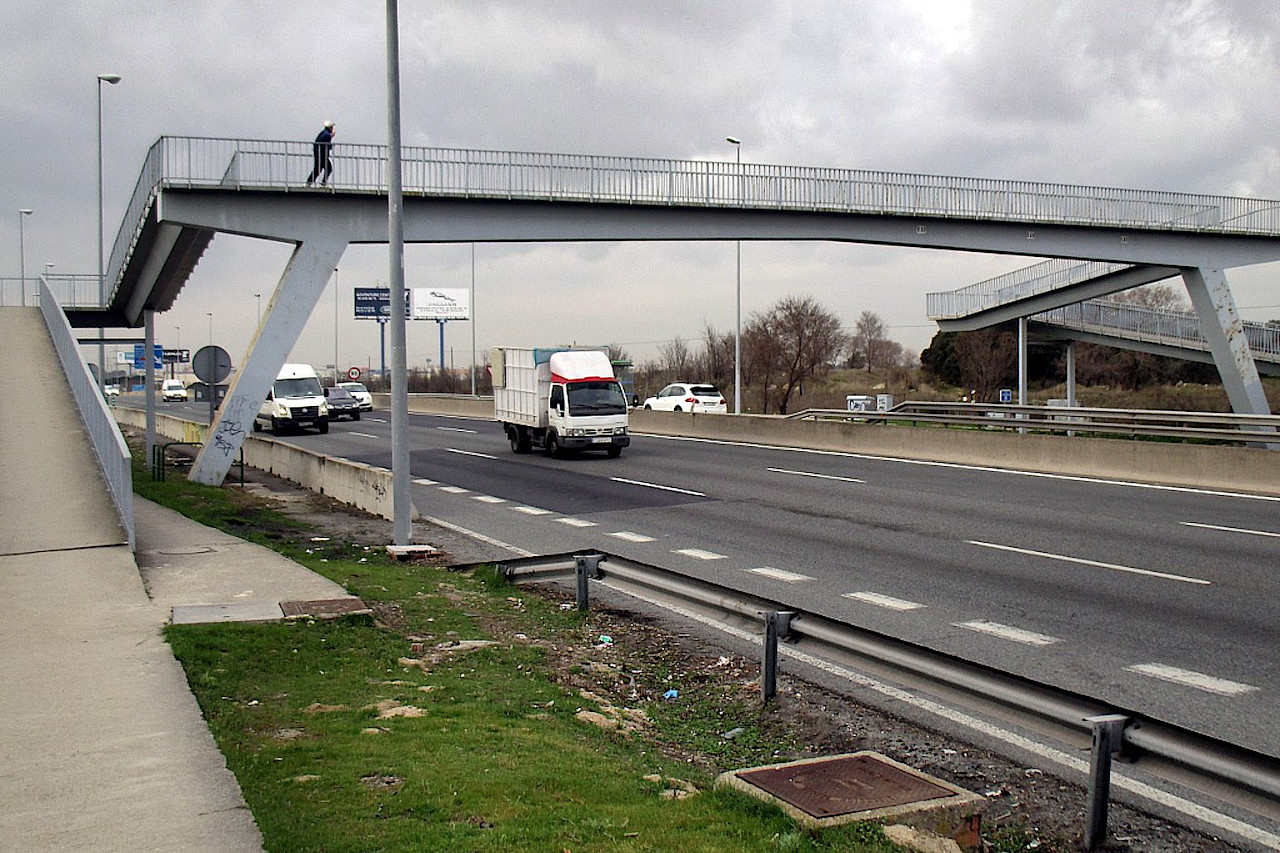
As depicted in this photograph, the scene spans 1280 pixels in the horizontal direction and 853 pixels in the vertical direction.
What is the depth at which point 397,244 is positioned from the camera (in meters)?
14.9

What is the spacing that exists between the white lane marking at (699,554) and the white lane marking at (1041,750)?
4294 mm

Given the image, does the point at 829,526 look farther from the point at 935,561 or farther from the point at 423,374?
the point at 423,374

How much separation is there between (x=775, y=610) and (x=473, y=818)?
311 cm

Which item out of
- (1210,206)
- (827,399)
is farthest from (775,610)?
(827,399)

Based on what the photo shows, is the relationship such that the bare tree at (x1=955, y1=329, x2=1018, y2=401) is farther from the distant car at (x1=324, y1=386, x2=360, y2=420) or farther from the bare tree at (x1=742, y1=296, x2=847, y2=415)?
the distant car at (x1=324, y1=386, x2=360, y2=420)

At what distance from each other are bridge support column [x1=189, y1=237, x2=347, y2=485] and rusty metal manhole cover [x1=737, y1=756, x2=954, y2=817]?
62.7 feet

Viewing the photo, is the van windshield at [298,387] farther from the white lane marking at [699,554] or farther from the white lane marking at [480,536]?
the white lane marking at [699,554]

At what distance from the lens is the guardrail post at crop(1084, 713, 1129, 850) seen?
15.8 ft

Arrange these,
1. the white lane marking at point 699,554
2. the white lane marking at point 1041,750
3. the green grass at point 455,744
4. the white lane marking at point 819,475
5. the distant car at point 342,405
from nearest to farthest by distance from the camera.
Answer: the green grass at point 455,744 < the white lane marking at point 1041,750 < the white lane marking at point 699,554 < the white lane marking at point 819,475 < the distant car at point 342,405

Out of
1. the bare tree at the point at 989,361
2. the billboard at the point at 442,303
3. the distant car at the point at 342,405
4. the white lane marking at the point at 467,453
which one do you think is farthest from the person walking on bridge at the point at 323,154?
the billboard at the point at 442,303

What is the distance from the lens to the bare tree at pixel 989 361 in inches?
2798

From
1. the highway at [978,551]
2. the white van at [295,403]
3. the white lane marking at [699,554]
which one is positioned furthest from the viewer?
the white van at [295,403]

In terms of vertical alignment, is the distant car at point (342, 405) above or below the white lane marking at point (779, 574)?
above

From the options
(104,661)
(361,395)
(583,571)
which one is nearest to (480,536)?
(583,571)
